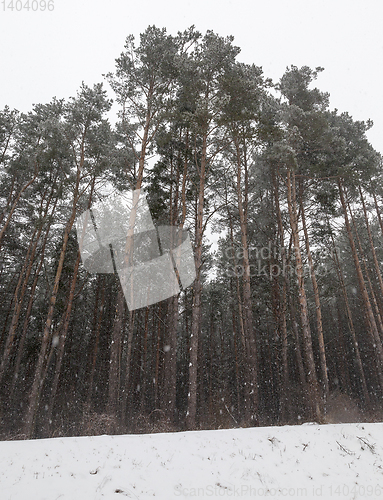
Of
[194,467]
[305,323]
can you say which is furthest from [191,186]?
[194,467]

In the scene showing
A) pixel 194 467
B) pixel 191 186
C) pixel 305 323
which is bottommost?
pixel 194 467

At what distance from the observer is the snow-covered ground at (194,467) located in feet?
14.1

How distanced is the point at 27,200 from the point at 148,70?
944 centimetres

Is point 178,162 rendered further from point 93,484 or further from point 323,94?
point 93,484

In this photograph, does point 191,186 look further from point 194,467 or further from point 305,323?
point 194,467

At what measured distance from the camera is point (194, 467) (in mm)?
5125

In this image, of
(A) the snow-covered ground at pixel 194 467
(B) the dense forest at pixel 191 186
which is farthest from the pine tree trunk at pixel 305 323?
(A) the snow-covered ground at pixel 194 467

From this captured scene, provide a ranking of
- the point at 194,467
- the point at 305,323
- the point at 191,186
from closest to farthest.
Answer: the point at 194,467 → the point at 305,323 → the point at 191,186

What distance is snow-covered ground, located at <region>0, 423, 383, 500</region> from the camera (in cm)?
429

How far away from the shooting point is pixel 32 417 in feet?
33.2

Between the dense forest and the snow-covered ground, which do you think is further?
the dense forest

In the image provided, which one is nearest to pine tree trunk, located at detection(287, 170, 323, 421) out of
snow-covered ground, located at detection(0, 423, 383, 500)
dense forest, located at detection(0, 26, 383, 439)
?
dense forest, located at detection(0, 26, 383, 439)

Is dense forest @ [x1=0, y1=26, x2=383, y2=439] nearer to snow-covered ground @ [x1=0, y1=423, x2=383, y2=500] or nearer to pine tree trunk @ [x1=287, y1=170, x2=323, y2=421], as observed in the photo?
pine tree trunk @ [x1=287, y1=170, x2=323, y2=421]

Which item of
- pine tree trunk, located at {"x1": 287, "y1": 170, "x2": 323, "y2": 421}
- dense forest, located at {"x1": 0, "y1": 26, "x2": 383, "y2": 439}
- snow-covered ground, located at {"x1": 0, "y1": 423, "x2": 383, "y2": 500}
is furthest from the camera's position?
dense forest, located at {"x1": 0, "y1": 26, "x2": 383, "y2": 439}
